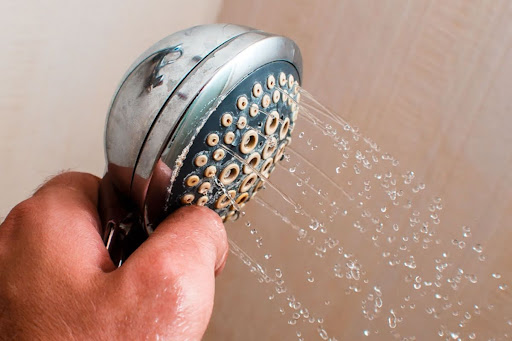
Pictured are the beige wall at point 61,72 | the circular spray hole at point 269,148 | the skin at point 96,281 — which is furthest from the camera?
the beige wall at point 61,72

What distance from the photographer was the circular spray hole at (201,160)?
43cm

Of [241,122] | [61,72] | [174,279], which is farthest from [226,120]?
[61,72]

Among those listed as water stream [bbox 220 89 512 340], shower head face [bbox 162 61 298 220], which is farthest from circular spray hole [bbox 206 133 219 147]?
water stream [bbox 220 89 512 340]

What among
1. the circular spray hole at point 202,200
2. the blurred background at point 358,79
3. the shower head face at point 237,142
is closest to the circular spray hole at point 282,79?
the shower head face at point 237,142

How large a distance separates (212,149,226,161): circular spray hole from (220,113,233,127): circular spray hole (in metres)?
0.02

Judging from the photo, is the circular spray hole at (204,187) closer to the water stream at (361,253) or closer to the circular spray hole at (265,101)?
the circular spray hole at (265,101)

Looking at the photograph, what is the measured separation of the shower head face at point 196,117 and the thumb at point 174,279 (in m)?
0.04

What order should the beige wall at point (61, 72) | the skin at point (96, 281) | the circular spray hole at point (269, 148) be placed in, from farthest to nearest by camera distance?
the beige wall at point (61, 72), the circular spray hole at point (269, 148), the skin at point (96, 281)

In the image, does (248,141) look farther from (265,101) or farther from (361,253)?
(361,253)

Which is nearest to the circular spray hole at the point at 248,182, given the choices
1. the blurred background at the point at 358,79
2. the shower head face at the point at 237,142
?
the shower head face at the point at 237,142

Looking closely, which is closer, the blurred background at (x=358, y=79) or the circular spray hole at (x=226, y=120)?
the circular spray hole at (x=226, y=120)

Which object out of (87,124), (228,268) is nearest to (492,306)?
(228,268)

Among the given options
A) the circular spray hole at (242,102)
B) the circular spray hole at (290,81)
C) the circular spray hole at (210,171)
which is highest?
the circular spray hole at (290,81)

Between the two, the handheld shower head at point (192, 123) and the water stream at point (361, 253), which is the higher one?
the handheld shower head at point (192, 123)
